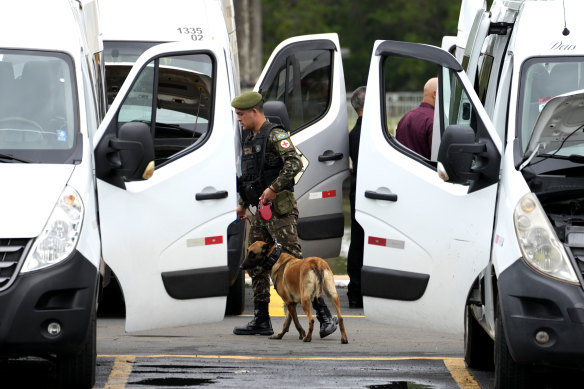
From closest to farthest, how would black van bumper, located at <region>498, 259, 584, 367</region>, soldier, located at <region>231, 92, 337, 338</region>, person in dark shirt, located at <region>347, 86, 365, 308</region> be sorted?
black van bumper, located at <region>498, 259, 584, 367</region>, soldier, located at <region>231, 92, 337, 338</region>, person in dark shirt, located at <region>347, 86, 365, 308</region>

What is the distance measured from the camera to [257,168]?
9586mm

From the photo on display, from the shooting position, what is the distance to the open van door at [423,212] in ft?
23.7

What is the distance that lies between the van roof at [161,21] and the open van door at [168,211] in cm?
363

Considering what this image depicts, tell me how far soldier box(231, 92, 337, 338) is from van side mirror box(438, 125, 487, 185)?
235cm

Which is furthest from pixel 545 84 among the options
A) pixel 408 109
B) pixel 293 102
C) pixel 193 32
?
pixel 408 109

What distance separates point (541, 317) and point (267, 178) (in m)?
3.42

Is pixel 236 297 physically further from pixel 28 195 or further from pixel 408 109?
pixel 408 109

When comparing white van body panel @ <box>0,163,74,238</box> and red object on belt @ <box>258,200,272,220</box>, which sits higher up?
white van body panel @ <box>0,163,74,238</box>

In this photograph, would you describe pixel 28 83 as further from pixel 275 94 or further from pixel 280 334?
pixel 275 94

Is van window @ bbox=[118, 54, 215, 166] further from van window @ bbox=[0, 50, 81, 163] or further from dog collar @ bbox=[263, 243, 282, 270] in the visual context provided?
van window @ bbox=[0, 50, 81, 163]

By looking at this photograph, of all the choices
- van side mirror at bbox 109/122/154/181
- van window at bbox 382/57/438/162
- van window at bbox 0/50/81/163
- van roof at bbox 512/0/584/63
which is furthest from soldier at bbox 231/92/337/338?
van roof at bbox 512/0/584/63

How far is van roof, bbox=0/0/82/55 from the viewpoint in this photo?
798 cm

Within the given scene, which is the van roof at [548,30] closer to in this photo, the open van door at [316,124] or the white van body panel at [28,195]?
the white van body panel at [28,195]

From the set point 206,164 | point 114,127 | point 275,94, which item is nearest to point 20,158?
point 114,127
